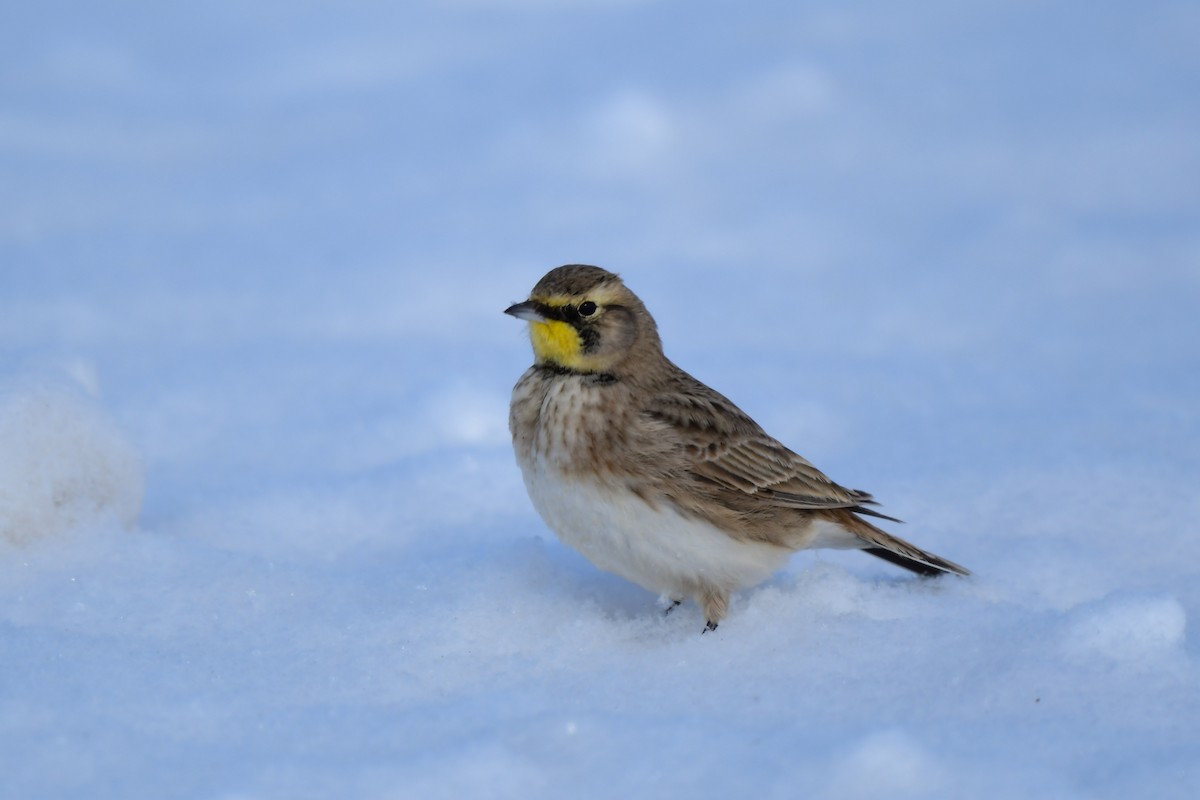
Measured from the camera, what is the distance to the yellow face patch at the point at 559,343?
173 inches

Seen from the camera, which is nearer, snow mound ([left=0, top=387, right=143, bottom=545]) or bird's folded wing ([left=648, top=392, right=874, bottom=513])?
bird's folded wing ([left=648, top=392, right=874, bottom=513])

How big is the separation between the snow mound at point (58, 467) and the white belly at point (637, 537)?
1711 millimetres

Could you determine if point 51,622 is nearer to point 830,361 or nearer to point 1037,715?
point 1037,715

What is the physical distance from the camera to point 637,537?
4105mm

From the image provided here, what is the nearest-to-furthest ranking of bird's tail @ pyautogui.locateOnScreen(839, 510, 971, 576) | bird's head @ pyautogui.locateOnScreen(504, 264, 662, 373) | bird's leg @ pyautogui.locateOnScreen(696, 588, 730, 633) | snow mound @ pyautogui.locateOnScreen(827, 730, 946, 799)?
snow mound @ pyautogui.locateOnScreen(827, 730, 946, 799) < bird's leg @ pyautogui.locateOnScreen(696, 588, 730, 633) < bird's head @ pyautogui.locateOnScreen(504, 264, 662, 373) < bird's tail @ pyautogui.locateOnScreen(839, 510, 971, 576)

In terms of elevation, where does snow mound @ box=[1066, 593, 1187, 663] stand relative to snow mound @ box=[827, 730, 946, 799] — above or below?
above

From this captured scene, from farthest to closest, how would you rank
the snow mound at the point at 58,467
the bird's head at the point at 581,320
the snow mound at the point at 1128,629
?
the snow mound at the point at 58,467 → the bird's head at the point at 581,320 → the snow mound at the point at 1128,629

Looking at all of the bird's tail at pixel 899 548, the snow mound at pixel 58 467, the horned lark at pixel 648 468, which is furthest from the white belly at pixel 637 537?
the snow mound at pixel 58 467

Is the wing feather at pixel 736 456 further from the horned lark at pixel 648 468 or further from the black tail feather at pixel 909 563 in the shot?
the black tail feather at pixel 909 563

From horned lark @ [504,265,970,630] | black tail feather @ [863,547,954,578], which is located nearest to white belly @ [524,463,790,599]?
horned lark @ [504,265,970,630]

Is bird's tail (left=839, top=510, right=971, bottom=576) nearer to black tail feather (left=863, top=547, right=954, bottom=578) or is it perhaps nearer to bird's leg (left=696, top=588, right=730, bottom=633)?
black tail feather (left=863, top=547, right=954, bottom=578)

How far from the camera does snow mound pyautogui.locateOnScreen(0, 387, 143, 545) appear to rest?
4543mm

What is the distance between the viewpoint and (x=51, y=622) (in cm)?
399

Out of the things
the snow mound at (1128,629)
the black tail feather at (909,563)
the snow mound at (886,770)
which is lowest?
the snow mound at (886,770)
